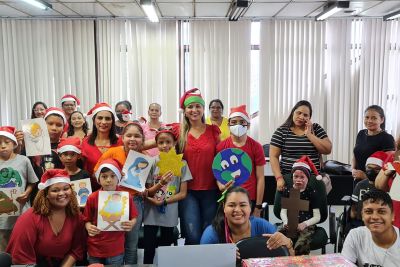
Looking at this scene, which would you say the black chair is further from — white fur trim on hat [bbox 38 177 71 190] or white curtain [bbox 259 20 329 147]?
white curtain [bbox 259 20 329 147]

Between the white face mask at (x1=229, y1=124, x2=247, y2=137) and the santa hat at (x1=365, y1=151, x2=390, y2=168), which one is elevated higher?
the white face mask at (x1=229, y1=124, x2=247, y2=137)

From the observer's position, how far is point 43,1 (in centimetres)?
496

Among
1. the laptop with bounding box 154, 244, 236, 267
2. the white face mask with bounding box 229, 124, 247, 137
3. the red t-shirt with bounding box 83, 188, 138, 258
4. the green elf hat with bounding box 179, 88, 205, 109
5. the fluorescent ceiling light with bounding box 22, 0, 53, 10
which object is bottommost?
the red t-shirt with bounding box 83, 188, 138, 258

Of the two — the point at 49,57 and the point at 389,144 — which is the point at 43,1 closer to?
the point at 49,57

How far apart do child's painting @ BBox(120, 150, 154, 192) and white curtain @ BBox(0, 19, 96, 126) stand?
4263 mm

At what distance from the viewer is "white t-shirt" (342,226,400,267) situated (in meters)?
1.91

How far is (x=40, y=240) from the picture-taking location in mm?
2115

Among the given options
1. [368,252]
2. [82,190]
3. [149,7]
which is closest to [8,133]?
[82,190]

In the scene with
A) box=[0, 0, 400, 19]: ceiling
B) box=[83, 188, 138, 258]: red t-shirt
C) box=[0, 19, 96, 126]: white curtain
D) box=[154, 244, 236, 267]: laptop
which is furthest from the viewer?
box=[0, 19, 96, 126]: white curtain

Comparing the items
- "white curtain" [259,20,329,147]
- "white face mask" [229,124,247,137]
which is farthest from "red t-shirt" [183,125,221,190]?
"white curtain" [259,20,329,147]

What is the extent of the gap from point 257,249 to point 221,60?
16.4ft

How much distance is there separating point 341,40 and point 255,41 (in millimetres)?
1549

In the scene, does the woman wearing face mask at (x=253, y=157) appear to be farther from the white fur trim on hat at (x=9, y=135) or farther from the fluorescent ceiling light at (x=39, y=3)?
the fluorescent ceiling light at (x=39, y=3)

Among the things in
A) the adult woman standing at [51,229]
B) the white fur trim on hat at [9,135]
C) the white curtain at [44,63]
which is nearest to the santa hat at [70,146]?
the white fur trim on hat at [9,135]
